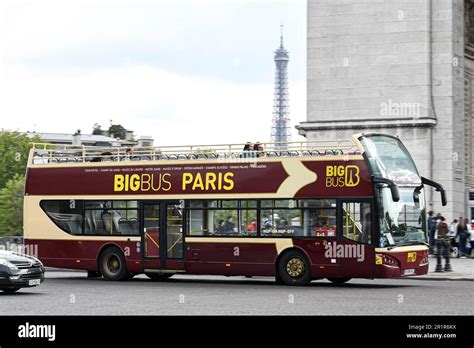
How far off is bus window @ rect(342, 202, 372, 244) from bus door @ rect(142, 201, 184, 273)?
4.75m

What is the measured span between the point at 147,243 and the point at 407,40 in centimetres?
1875

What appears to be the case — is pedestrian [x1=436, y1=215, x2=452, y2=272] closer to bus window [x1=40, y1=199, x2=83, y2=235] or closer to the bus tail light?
the bus tail light

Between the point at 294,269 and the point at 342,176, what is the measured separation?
2740mm

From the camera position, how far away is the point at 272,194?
89.8ft

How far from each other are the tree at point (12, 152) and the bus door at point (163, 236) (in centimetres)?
6992

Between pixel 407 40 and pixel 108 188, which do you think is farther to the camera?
pixel 407 40

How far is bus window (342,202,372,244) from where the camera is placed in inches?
1022

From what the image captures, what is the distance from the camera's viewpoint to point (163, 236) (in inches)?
1137

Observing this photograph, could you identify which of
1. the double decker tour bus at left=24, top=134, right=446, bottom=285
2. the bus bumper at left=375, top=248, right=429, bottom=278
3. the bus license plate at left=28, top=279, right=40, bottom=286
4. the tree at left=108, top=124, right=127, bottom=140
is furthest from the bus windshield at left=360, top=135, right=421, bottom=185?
the tree at left=108, top=124, right=127, bottom=140

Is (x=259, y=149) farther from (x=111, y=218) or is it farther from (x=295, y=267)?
(x=111, y=218)

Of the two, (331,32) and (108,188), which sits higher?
(331,32)

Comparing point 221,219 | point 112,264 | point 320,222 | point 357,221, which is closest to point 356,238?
point 357,221
